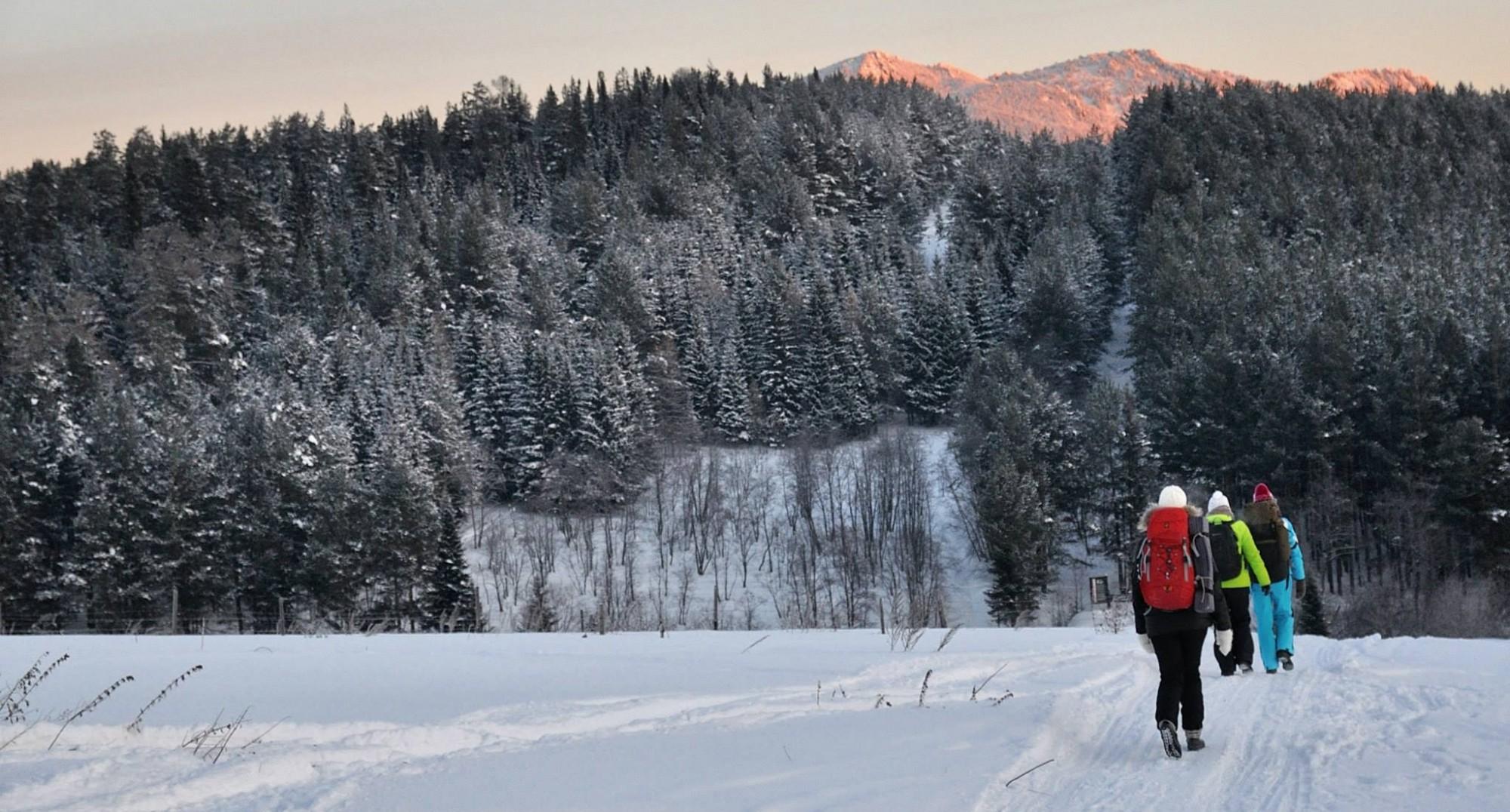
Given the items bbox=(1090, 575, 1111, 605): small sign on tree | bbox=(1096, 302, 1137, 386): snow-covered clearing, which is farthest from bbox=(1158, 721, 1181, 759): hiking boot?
bbox=(1096, 302, 1137, 386): snow-covered clearing

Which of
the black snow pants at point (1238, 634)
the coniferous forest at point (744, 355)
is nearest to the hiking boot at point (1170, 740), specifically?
the black snow pants at point (1238, 634)

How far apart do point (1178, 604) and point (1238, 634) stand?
11.5ft

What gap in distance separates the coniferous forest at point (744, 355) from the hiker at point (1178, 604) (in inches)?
398

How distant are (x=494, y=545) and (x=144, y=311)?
30640 mm

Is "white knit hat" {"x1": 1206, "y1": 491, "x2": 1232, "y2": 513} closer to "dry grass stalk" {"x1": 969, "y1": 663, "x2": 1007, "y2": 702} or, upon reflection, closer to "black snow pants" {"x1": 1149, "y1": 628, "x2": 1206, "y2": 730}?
"dry grass stalk" {"x1": 969, "y1": 663, "x2": 1007, "y2": 702}

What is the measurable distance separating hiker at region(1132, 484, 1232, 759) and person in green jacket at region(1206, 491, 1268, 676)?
2.17m

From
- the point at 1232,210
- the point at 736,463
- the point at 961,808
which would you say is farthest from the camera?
the point at 1232,210

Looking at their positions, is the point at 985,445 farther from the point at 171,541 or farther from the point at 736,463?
the point at 171,541

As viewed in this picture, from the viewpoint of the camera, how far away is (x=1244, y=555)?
911 cm

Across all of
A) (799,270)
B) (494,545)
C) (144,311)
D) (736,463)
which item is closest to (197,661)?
(494,545)

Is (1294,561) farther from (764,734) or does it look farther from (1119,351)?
(1119,351)

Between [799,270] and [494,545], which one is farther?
[799,270]

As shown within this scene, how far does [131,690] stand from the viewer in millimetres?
8648

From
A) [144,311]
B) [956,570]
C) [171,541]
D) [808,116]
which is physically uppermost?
[808,116]
